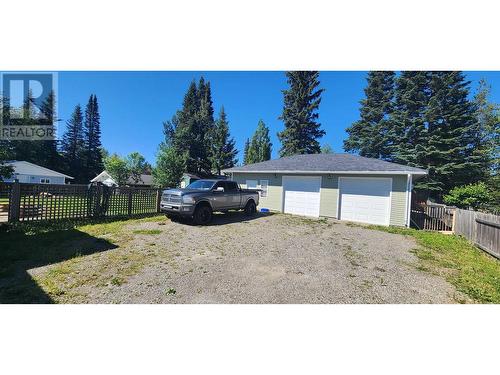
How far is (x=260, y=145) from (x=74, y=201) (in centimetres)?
3020

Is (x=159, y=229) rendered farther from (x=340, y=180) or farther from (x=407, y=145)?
(x=407, y=145)

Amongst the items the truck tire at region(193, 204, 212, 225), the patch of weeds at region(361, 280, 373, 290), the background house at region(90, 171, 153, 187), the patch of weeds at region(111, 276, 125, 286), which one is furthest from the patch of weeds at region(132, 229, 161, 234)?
the background house at region(90, 171, 153, 187)

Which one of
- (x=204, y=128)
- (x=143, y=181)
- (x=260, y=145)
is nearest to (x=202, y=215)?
(x=204, y=128)

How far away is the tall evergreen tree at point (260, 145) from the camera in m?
35.7

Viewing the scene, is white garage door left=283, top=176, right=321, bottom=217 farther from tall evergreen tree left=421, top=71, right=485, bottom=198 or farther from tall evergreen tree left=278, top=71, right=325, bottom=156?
tall evergreen tree left=278, top=71, right=325, bottom=156

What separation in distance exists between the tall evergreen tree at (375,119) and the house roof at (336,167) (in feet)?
48.1

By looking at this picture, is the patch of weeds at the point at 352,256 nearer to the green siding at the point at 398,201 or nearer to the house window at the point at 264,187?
the green siding at the point at 398,201

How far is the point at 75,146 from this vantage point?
41250 millimetres

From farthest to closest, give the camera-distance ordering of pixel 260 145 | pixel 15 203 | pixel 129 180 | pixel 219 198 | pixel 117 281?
pixel 260 145 → pixel 129 180 → pixel 219 198 → pixel 15 203 → pixel 117 281

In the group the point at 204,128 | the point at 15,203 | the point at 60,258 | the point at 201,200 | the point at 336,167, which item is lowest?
the point at 60,258

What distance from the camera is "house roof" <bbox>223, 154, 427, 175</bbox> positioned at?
32.4 ft

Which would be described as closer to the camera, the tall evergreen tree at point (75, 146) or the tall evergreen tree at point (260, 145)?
the tall evergreen tree at point (260, 145)

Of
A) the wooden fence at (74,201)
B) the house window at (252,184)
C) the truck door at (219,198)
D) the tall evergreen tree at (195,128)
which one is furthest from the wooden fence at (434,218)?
the tall evergreen tree at (195,128)

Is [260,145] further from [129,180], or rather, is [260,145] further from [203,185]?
[203,185]
